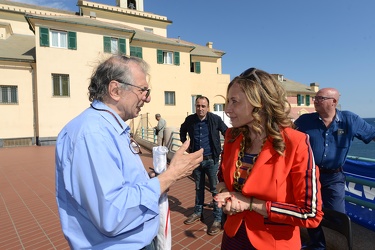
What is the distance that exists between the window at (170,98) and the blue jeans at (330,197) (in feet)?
66.2

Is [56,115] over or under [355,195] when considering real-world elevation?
over

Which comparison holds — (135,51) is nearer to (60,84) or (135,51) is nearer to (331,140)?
(60,84)

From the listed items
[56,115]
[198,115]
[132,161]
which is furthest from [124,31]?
[132,161]

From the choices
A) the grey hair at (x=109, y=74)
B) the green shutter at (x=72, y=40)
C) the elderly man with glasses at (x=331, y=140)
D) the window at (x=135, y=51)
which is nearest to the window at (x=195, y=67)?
the window at (x=135, y=51)

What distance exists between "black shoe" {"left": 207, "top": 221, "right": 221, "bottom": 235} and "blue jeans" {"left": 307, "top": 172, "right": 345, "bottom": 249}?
134 centimetres

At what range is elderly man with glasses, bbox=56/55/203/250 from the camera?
3.90 feet

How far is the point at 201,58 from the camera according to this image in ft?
83.8

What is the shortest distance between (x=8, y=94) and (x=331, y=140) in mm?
19894

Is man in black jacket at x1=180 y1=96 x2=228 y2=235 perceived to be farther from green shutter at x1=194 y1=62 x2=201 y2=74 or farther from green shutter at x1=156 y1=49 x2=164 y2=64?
green shutter at x1=194 y1=62 x2=201 y2=74

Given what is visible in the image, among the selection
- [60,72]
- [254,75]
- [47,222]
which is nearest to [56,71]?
[60,72]

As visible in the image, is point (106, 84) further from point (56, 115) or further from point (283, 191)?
point (56, 115)

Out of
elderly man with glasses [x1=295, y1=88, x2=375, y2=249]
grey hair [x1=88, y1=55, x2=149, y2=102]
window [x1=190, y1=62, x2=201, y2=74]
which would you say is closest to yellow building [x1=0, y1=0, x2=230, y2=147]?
window [x1=190, y1=62, x2=201, y2=74]

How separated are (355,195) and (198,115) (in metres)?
2.66

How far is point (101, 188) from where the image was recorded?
3.82 ft
